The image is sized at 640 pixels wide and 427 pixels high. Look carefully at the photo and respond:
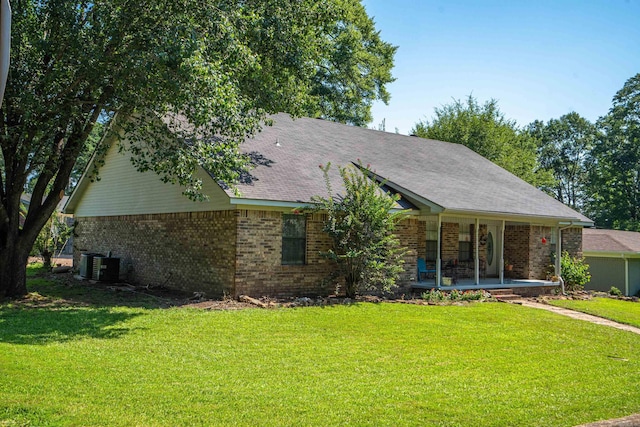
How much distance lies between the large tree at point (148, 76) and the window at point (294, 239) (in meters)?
2.63

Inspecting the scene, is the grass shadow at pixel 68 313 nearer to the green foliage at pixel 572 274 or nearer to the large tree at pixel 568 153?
the green foliage at pixel 572 274

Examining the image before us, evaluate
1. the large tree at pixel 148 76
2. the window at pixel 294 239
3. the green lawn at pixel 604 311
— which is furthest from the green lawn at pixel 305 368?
the large tree at pixel 148 76

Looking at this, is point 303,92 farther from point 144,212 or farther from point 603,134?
point 603,134

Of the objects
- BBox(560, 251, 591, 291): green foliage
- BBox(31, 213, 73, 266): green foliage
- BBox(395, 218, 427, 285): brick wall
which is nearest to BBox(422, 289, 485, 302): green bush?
BBox(395, 218, 427, 285): brick wall

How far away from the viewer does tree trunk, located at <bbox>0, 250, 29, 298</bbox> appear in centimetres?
1355

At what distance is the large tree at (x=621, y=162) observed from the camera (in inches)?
1780

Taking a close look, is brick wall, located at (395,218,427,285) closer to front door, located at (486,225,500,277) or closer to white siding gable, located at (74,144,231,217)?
white siding gable, located at (74,144,231,217)

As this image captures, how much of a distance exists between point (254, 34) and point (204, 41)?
2.08 metres

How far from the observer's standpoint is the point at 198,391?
20.2 feet

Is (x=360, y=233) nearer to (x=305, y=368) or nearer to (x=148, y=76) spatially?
(x=148, y=76)

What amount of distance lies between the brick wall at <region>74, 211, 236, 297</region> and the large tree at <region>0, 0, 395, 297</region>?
189 centimetres

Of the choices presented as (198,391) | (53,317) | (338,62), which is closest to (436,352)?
(198,391)

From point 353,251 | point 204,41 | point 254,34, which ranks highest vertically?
point 254,34

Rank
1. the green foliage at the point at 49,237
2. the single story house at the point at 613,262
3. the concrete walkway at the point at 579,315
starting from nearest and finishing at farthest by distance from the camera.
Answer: the concrete walkway at the point at 579,315, the green foliage at the point at 49,237, the single story house at the point at 613,262
